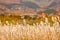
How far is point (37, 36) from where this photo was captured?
1362 mm

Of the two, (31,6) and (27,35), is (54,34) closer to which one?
(27,35)

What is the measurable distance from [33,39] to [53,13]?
6.72ft

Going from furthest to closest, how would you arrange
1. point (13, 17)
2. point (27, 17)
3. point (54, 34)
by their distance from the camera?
point (13, 17) < point (27, 17) < point (54, 34)

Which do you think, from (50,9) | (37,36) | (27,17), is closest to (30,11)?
(27,17)

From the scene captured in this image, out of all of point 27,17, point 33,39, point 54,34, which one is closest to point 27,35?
point 33,39

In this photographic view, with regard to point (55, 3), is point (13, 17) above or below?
below

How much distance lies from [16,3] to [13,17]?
282mm

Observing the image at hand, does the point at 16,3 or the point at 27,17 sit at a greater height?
the point at 16,3

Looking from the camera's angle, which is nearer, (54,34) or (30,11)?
(54,34)

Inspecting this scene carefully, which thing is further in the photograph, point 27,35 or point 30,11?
point 30,11

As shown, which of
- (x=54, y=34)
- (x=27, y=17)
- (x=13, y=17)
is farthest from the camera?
(x=13, y=17)

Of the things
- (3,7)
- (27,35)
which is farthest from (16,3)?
(27,35)

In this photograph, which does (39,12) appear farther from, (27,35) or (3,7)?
(27,35)

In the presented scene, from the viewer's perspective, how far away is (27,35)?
1353mm
